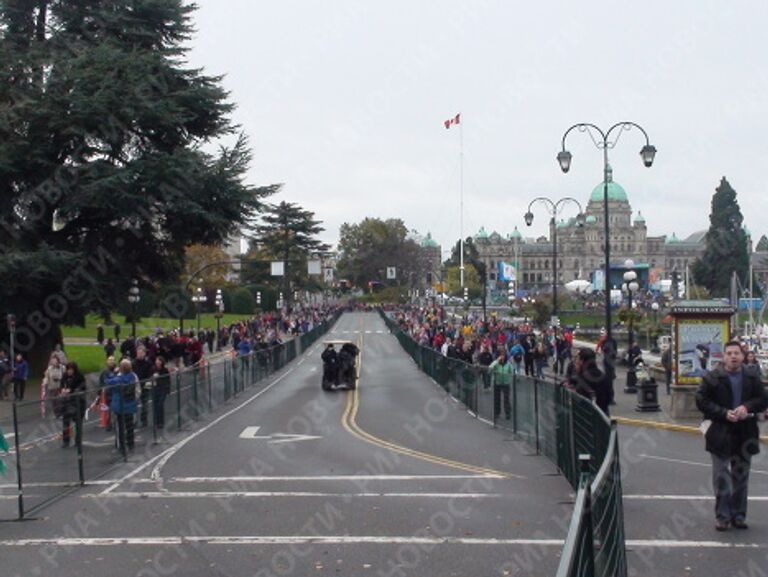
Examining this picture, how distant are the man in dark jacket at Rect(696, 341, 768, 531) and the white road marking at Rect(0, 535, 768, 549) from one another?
0.60 m

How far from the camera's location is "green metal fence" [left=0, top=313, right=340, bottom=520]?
11.7 m

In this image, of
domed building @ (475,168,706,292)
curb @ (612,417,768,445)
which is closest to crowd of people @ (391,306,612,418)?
curb @ (612,417,768,445)

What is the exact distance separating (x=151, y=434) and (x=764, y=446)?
35.5ft

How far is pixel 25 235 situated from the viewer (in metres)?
34.8

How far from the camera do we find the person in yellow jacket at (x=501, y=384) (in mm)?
20312

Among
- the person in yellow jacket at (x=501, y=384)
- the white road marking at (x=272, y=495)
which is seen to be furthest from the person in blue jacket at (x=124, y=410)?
the person in yellow jacket at (x=501, y=384)

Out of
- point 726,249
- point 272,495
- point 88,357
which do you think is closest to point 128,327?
point 88,357

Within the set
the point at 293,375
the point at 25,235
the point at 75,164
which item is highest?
the point at 75,164

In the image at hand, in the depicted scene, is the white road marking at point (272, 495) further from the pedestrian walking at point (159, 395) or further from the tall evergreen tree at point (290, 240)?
the tall evergreen tree at point (290, 240)

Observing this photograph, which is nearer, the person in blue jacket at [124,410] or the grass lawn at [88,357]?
the person in blue jacket at [124,410]

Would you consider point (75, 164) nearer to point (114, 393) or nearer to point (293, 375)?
point (293, 375)

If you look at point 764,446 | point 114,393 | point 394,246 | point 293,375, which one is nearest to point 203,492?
point 114,393

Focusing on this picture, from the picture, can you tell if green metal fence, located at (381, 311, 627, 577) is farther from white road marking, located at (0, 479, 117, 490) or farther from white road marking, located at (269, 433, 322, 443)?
white road marking, located at (0, 479, 117, 490)

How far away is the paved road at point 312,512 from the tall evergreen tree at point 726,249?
101 m
